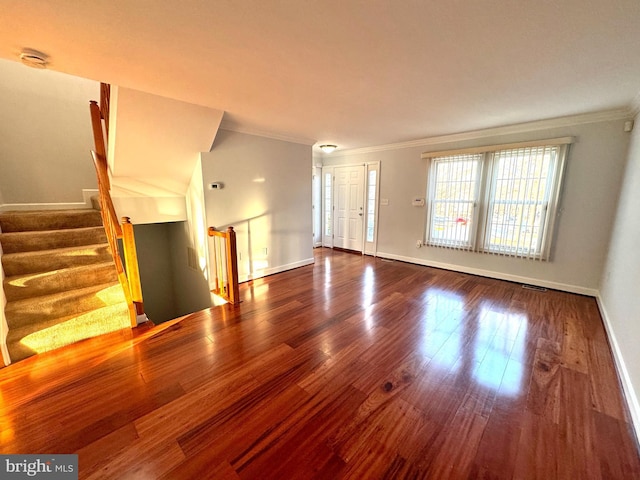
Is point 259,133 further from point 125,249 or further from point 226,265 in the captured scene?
point 125,249

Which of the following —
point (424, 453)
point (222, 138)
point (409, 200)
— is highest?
point (222, 138)

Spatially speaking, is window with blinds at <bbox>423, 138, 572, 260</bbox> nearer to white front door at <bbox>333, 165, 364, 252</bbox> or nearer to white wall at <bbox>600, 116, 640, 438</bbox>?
white wall at <bbox>600, 116, 640, 438</bbox>

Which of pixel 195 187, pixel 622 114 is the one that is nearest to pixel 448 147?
pixel 622 114

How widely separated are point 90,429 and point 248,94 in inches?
112

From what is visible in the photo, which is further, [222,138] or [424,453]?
[222,138]

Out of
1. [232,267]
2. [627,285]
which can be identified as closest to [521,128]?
[627,285]

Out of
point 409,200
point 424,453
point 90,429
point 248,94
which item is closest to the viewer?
point 424,453

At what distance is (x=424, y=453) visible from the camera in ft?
4.63

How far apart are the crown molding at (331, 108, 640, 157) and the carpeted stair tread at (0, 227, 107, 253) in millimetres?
4928

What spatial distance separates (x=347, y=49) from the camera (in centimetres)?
176

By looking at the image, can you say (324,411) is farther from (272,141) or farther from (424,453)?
(272,141)

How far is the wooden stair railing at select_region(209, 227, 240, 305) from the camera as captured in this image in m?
3.23

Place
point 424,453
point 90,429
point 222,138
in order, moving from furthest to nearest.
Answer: point 222,138 → point 90,429 → point 424,453

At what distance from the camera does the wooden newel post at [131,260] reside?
259cm
